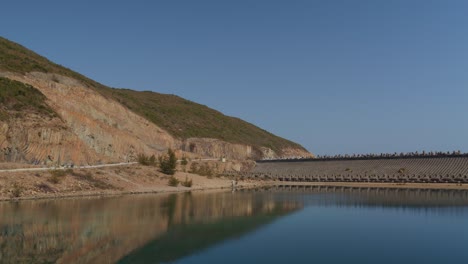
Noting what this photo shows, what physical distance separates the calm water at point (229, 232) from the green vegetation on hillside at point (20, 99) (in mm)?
21383

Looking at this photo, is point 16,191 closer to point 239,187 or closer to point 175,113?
point 239,187

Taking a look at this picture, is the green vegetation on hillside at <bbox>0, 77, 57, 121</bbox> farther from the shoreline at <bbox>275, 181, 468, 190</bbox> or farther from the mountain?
the shoreline at <bbox>275, 181, 468, 190</bbox>

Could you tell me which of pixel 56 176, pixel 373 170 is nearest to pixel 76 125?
pixel 56 176

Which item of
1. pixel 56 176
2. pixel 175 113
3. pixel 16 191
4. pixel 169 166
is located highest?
pixel 175 113

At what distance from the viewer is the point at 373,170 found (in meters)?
85.4

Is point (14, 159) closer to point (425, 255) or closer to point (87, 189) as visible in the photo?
point (87, 189)

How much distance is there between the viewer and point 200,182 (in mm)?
70438

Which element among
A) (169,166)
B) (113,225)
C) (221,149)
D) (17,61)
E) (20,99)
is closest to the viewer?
(113,225)

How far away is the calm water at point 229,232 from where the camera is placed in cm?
2217

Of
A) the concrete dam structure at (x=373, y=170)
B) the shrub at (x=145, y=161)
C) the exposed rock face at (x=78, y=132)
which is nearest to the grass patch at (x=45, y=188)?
the exposed rock face at (x=78, y=132)

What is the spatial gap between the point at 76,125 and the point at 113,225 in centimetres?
4116

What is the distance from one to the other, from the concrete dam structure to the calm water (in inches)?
1229

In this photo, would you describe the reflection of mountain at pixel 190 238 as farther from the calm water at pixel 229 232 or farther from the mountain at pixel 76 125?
the mountain at pixel 76 125

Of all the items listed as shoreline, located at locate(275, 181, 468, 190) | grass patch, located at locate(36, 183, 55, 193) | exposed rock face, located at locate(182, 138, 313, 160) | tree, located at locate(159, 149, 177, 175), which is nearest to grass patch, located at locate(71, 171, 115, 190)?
grass patch, located at locate(36, 183, 55, 193)
